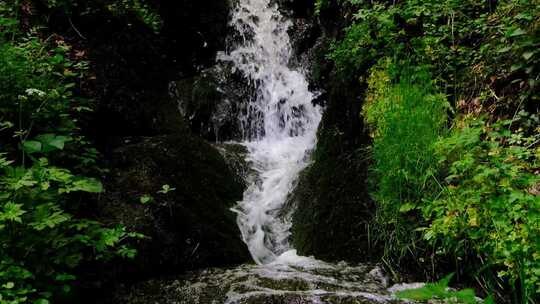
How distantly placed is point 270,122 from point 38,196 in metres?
6.27

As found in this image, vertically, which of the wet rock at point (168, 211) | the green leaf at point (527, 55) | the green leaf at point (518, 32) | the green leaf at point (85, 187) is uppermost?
the green leaf at point (518, 32)

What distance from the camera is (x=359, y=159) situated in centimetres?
430

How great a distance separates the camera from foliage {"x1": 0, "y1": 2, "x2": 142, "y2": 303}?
2311mm

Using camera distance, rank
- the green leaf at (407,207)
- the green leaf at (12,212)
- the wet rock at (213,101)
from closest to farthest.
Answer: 1. the green leaf at (12,212)
2. the green leaf at (407,207)
3. the wet rock at (213,101)

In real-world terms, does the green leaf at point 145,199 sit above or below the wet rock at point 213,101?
below

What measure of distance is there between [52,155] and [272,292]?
6.52ft

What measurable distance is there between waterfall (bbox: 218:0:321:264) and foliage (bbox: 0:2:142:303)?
2063 mm

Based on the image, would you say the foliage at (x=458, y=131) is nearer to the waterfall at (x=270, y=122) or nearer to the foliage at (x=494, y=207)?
the foliage at (x=494, y=207)

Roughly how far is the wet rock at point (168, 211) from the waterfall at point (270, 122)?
0.51 meters

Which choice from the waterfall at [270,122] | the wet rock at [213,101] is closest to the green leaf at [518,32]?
the waterfall at [270,122]

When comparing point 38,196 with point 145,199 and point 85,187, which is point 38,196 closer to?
point 85,187

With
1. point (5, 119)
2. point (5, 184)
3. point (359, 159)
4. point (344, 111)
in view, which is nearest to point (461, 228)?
point (359, 159)

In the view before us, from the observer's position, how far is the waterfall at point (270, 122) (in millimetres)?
4906

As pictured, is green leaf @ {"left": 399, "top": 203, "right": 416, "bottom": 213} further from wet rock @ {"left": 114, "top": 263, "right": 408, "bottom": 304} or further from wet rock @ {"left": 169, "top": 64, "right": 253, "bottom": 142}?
wet rock @ {"left": 169, "top": 64, "right": 253, "bottom": 142}
